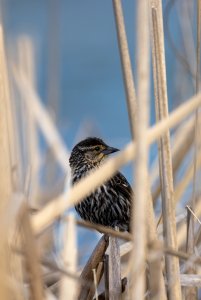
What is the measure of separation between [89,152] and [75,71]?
446 cm

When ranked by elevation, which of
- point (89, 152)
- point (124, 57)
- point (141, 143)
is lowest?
point (89, 152)

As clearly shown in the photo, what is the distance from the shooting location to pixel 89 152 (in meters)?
A: 3.90

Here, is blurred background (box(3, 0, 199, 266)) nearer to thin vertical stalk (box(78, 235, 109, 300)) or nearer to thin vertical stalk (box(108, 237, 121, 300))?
thin vertical stalk (box(78, 235, 109, 300))

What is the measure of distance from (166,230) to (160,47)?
0.50 m

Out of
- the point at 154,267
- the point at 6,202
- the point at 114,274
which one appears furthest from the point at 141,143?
the point at 114,274

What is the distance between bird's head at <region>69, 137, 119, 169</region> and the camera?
3.88m

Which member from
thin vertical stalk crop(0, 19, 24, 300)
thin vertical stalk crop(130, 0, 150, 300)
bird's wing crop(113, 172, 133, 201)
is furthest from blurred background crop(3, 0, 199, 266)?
thin vertical stalk crop(130, 0, 150, 300)

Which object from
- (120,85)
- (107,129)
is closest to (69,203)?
(107,129)

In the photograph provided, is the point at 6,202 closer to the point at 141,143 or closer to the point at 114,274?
the point at 141,143

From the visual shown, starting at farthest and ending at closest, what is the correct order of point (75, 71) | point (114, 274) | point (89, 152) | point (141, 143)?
point (75, 71)
point (89, 152)
point (114, 274)
point (141, 143)

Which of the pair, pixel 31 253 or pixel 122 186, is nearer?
pixel 31 253

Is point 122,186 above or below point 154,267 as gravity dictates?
below

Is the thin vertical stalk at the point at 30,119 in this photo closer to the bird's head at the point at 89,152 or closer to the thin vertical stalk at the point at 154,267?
the bird's head at the point at 89,152

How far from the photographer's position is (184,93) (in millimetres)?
4754
